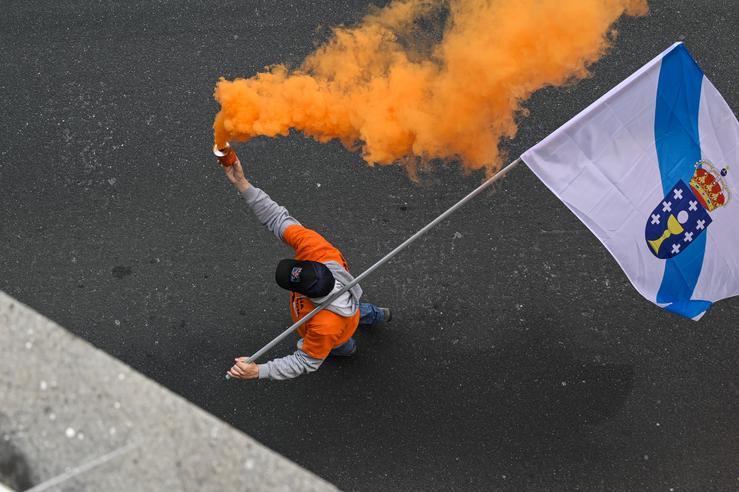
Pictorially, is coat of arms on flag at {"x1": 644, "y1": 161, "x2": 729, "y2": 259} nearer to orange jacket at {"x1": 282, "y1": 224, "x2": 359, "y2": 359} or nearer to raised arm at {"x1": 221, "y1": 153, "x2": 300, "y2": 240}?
orange jacket at {"x1": 282, "y1": 224, "x2": 359, "y2": 359}

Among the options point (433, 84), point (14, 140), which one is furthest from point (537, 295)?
point (14, 140)

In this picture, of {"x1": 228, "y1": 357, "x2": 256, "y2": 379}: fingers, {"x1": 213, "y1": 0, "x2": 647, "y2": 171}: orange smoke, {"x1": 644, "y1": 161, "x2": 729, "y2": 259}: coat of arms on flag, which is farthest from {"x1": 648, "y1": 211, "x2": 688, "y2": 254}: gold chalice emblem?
{"x1": 228, "y1": 357, "x2": 256, "y2": 379}: fingers

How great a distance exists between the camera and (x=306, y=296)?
333 cm

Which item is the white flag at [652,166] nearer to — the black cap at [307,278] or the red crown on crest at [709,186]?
the red crown on crest at [709,186]

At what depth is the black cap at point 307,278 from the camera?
3.20 metres

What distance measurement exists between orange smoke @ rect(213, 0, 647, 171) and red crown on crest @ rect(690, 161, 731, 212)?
83 cm

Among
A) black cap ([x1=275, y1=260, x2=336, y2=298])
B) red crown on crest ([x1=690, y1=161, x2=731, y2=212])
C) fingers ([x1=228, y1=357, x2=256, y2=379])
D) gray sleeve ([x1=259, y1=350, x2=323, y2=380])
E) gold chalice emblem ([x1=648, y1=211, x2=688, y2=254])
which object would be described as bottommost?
gold chalice emblem ([x1=648, y1=211, x2=688, y2=254])

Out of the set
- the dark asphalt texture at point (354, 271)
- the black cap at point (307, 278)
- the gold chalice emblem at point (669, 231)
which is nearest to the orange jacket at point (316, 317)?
the black cap at point (307, 278)

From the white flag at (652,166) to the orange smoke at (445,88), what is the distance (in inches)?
18.3

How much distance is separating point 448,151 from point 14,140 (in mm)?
3318

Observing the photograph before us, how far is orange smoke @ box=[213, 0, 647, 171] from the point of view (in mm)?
3266

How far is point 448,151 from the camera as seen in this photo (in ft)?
12.2

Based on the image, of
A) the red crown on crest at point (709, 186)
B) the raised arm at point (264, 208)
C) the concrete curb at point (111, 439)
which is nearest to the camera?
the concrete curb at point (111, 439)

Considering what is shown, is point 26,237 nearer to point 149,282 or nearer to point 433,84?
point 149,282
